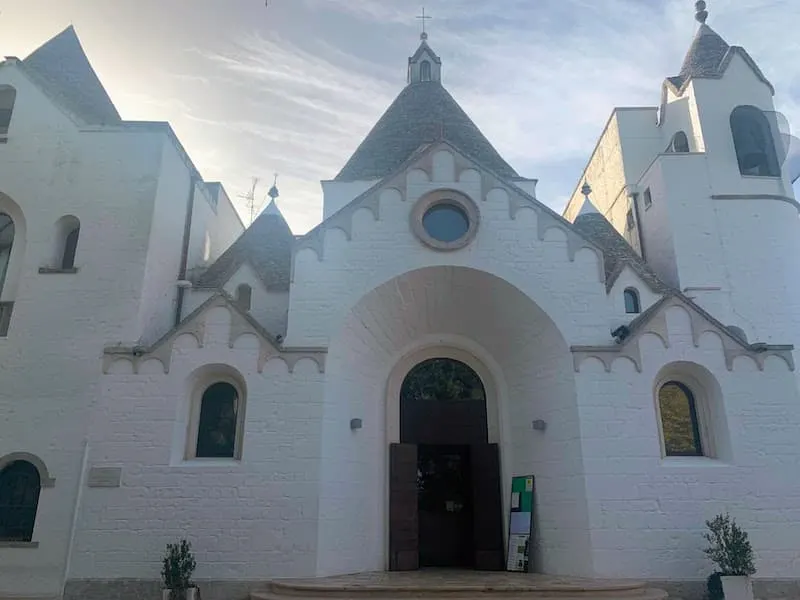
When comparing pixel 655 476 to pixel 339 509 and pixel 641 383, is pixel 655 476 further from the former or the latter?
pixel 339 509

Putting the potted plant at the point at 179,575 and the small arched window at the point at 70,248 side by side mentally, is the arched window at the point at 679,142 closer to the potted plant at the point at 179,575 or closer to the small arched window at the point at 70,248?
the small arched window at the point at 70,248

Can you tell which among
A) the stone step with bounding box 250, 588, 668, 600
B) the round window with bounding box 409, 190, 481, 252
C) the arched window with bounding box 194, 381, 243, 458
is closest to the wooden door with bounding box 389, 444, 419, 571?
the stone step with bounding box 250, 588, 668, 600

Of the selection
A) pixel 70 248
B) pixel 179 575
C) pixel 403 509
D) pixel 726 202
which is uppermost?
pixel 726 202

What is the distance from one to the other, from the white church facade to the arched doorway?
47 millimetres

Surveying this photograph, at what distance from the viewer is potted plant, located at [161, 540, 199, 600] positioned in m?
9.86

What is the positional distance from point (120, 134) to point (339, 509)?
9798 millimetres

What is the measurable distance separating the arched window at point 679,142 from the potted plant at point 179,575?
19049 millimetres

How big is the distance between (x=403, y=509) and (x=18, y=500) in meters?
7.43

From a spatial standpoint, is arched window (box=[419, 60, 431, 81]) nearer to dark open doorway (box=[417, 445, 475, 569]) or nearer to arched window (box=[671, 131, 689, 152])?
arched window (box=[671, 131, 689, 152])

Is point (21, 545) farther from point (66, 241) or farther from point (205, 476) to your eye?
point (66, 241)

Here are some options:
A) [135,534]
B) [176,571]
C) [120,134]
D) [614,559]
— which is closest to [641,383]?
[614,559]

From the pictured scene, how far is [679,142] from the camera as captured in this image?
20312 mm

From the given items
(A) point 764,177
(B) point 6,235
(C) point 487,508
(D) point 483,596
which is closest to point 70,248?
(B) point 6,235

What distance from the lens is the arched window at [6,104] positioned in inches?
554
